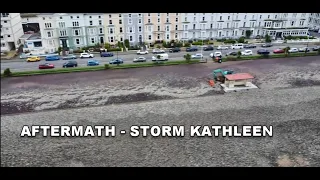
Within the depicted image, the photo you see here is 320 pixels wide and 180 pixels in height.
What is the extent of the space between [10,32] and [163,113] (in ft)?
7.21

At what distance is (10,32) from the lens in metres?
1.73

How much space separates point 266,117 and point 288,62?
77.8 inches

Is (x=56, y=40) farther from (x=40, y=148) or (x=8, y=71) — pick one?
(x=40, y=148)

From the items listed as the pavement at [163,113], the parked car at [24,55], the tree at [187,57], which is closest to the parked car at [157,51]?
the pavement at [163,113]

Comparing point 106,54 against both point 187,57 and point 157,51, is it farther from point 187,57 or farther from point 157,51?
Result: point 187,57

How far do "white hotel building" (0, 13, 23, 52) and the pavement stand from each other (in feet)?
0.80

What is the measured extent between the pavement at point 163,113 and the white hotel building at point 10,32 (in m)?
0.24

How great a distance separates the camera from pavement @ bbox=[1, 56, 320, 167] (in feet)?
8.10

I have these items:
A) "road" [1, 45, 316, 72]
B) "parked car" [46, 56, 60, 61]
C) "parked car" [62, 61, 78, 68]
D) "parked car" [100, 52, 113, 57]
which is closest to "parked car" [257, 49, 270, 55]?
"road" [1, 45, 316, 72]

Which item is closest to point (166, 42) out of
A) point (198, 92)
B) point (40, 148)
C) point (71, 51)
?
point (198, 92)

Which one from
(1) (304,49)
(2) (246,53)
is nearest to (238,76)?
(2) (246,53)

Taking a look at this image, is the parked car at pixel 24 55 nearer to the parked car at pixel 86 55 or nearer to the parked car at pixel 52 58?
the parked car at pixel 52 58

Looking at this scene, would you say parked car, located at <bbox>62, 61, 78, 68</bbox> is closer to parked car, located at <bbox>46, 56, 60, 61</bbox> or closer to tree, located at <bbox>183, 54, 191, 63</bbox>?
parked car, located at <bbox>46, 56, 60, 61</bbox>

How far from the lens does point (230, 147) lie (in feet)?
9.02
